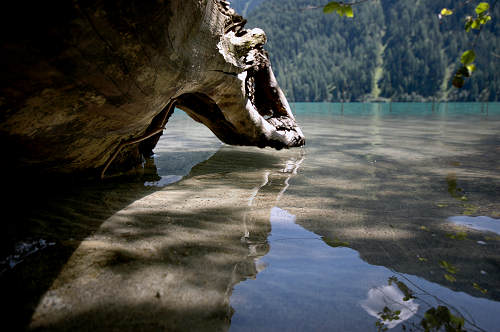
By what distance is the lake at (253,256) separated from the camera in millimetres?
1219

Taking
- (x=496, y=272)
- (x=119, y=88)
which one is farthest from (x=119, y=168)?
(x=496, y=272)

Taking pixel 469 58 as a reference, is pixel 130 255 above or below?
below

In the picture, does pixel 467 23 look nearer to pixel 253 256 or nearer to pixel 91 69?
pixel 253 256

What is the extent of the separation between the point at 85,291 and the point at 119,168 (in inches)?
101

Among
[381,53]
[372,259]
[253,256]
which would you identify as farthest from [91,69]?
[381,53]

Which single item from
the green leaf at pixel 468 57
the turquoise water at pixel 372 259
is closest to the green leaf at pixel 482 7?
the green leaf at pixel 468 57

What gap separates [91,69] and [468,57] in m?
1.64

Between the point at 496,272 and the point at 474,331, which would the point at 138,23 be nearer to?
the point at 474,331

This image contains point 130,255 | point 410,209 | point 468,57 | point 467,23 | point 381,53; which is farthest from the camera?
point 381,53

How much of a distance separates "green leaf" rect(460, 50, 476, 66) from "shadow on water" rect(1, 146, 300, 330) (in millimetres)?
1197

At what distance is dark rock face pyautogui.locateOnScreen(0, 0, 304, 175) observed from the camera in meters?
1.38

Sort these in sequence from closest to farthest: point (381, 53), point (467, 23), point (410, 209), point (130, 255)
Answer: point (467, 23), point (130, 255), point (410, 209), point (381, 53)

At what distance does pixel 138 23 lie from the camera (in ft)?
5.49

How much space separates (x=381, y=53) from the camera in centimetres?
14425
